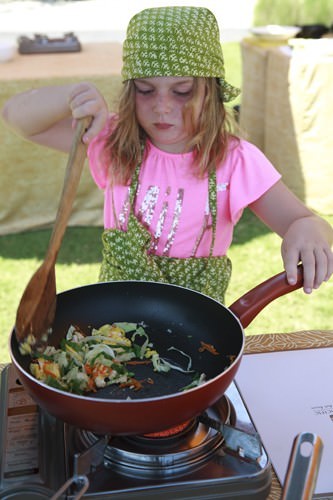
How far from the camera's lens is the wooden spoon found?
951 millimetres

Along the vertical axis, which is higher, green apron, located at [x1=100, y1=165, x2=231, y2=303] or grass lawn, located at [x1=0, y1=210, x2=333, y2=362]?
green apron, located at [x1=100, y1=165, x2=231, y2=303]

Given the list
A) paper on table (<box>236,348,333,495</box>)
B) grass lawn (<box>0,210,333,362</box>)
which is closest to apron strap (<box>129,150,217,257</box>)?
paper on table (<box>236,348,333,495</box>)

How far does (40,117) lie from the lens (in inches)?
55.0

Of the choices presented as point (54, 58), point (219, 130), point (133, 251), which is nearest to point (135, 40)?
point (219, 130)

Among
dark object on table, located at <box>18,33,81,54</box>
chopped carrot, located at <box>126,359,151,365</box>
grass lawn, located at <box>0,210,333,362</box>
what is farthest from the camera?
dark object on table, located at <box>18,33,81,54</box>

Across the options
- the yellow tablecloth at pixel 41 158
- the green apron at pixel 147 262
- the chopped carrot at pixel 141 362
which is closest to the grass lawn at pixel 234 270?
the yellow tablecloth at pixel 41 158

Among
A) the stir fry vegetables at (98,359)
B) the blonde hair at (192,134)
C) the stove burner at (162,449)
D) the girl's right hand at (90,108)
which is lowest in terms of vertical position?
the stove burner at (162,449)

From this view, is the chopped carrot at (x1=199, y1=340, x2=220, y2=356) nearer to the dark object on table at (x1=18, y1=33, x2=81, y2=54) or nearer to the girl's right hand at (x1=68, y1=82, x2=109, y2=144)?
the girl's right hand at (x1=68, y1=82, x2=109, y2=144)

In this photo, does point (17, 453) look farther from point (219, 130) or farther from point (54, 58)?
point (54, 58)

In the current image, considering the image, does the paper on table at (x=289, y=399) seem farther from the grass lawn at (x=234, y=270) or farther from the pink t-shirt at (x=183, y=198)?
the grass lawn at (x=234, y=270)

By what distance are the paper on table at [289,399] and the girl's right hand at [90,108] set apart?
1.67 ft

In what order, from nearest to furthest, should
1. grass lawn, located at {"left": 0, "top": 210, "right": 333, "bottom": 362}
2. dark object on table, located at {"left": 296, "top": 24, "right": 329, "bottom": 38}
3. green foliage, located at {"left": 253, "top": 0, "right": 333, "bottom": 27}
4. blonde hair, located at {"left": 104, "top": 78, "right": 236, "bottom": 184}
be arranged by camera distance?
blonde hair, located at {"left": 104, "top": 78, "right": 236, "bottom": 184}, grass lawn, located at {"left": 0, "top": 210, "right": 333, "bottom": 362}, dark object on table, located at {"left": 296, "top": 24, "right": 329, "bottom": 38}, green foliage, located at {"left": 253, "top": 0, "right": 333, "bottom": 27}

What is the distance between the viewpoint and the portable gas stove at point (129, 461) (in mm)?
791

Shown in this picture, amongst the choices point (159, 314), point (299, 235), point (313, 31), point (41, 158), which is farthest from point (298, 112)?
point (159, 314)
